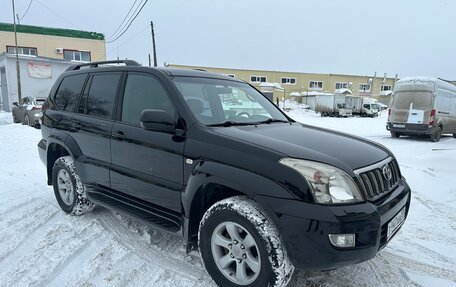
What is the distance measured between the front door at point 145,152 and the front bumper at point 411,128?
12.6m

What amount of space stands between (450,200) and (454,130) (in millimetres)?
11192

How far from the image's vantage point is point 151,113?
292 centimetres

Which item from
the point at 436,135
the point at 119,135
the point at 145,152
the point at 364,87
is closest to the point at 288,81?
the point at 364,87

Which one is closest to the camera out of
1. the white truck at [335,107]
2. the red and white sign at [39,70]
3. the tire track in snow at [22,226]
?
the tire track in snow at [22,226]

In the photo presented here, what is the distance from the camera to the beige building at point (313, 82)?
156ft

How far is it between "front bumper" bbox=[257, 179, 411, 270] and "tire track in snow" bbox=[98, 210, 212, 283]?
979 mm

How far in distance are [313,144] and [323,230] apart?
0.82m

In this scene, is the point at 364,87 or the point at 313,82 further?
the point at 364,87

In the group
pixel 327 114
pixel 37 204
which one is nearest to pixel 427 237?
pixel 37 204

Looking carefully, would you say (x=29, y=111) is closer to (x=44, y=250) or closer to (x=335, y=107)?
(x=44, y=250)

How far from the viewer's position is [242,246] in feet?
→ 8.42

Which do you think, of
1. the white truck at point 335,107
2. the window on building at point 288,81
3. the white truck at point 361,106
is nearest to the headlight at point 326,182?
the white truck at point 335,107

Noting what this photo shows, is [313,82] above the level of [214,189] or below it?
above

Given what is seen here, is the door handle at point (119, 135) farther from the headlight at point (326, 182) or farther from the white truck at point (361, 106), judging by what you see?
the white truck at point (361, 106)
